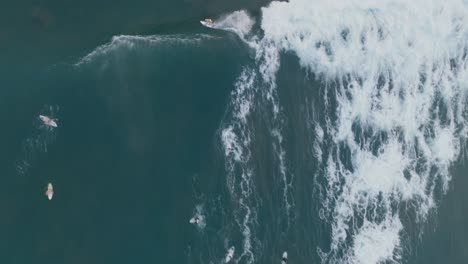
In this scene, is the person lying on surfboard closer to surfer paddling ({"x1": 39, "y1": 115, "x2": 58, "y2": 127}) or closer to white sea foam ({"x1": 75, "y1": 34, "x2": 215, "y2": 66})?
white sea foam ({"x1": 75, "y1": 34, "x2": 215, "y2": 66})

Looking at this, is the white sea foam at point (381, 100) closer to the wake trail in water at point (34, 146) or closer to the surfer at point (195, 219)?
the surfer at point (195, 219)

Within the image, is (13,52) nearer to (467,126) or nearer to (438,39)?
(438,39)

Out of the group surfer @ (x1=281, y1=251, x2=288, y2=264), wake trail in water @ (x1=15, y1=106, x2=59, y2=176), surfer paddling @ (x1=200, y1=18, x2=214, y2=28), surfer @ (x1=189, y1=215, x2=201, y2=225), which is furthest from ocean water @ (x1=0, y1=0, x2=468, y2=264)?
surfer paddling @ (x1=200, y1=18, x2=214, y2=28)

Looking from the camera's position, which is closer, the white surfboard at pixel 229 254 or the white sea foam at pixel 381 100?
the white surfboard at pixel 229 254

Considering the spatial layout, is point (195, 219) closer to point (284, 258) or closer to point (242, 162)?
point (242, 162)

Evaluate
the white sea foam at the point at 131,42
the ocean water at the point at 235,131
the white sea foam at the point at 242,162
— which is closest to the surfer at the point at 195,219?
the ocean water at the point at 235,131
